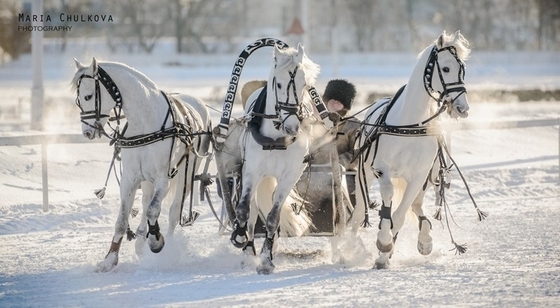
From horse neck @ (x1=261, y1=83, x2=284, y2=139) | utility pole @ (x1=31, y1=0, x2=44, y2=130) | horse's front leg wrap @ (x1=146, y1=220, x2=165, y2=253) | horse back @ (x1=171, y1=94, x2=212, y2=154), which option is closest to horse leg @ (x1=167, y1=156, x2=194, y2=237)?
horse back @ (x1=171, y1=94, x2=212, y2=154)

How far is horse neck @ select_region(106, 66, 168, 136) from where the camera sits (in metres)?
9.15

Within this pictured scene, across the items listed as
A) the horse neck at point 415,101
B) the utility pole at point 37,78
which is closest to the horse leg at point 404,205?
the horse neck at point 415,101

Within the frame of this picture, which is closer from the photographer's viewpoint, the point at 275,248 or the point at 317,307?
the point at 317,307

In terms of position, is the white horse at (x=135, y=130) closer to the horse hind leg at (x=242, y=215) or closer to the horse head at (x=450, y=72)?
the horse hind leg at (x=242, y=215)

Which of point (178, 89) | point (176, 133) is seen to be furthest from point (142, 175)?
point (178, 89)

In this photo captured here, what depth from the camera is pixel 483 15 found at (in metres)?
55.4

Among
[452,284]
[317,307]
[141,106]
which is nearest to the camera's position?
[317,307]

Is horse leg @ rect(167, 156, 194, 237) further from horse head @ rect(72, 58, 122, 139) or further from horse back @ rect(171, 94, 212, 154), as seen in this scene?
horse head @ rect(72, 58, 122, 139)

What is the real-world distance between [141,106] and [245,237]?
1.46 m

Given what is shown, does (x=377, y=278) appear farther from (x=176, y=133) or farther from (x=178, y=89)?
(x=178, y=89)

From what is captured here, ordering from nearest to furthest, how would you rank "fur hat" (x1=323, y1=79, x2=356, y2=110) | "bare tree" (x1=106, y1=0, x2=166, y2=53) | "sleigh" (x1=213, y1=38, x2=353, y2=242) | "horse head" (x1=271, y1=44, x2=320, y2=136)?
"horse head" (x1=271, y1=44, x2=320, y2=136) < "sleigh" (x1=213, y1=38, x2=353, y2=242) < "fur hat" (x1=323, y1=79, x2=356, y2=110) < "bare tree" (x1=106, y1=0, x2=166, y2=53)

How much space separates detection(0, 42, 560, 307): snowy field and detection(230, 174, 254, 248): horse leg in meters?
0.25

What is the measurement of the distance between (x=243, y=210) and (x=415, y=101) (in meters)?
1.81

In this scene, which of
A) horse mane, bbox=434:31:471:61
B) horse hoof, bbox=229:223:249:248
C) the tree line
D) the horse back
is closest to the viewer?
horse mane, bbox=434:31:471:61
